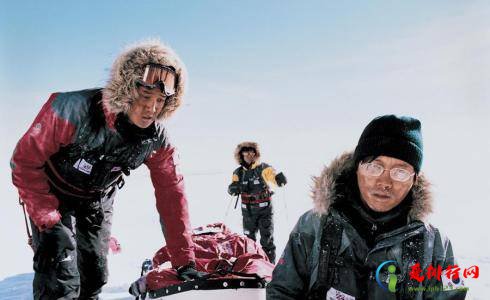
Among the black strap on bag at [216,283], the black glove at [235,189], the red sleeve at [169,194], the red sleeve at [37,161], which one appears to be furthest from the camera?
the black glove at [235,189]

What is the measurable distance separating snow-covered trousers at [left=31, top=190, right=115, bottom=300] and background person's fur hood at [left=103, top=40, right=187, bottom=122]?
32.4 inches

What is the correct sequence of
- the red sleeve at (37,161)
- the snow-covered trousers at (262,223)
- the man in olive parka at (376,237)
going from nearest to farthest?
the man in olive parka at (376,237), the red sleeve at (37,161), the snow-covered trousers at (262,223)

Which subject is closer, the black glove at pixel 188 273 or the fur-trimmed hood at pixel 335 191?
the fur-trimmed hood at pixel 335 191

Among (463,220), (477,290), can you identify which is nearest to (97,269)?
(477,290)

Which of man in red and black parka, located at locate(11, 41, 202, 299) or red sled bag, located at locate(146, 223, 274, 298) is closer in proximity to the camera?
red sled bag, located at locate(146, 223, 274, 298)

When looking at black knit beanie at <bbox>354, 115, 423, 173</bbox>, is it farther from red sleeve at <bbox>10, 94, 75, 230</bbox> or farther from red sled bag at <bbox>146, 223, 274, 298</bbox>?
red sleeve at <bbox>10, 94, 75, 230</bbox>

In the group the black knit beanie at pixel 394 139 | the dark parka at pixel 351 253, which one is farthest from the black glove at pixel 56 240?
the black knit beanie at pixel 394 139

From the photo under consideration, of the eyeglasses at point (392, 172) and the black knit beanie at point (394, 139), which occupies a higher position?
the black knit beanie at point (394, 139)

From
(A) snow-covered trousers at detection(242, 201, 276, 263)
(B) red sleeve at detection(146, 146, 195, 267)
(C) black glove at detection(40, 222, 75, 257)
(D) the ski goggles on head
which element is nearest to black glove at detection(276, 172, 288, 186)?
(A) snow-covered trousers at detection(242, 201, 276, 263)

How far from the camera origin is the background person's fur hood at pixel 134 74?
2758 mm

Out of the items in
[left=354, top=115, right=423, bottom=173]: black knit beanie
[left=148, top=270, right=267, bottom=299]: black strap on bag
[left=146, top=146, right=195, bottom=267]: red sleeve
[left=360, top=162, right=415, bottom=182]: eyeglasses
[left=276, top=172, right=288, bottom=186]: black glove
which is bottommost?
[left=148, top=270, right=267, bottom=299]: black strap on bag

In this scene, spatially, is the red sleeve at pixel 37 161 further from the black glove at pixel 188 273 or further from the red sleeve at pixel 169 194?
the black glove at pixel 188 273

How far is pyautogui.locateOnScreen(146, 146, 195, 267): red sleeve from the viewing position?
306cm

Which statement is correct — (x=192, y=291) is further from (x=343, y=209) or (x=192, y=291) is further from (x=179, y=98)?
(x=179, y=98)
